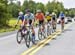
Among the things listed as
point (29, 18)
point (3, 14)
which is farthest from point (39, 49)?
point (3, 14)

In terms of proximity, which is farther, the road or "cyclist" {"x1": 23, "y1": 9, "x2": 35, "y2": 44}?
"cyclist" {"x1": 23, "y1": 9, "x2": 35, "y2": 44}

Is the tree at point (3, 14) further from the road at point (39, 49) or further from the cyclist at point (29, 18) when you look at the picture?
the cyclist at point (29, 18)

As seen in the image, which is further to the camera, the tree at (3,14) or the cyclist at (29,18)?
the tree at (3,14)

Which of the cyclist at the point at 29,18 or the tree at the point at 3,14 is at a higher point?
the cyclist at the point at 29,18

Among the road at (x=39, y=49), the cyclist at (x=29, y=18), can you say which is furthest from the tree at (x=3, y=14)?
the cyclist at (x=29, y=18)

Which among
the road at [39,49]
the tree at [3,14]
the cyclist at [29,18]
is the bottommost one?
the tree at [3,14]

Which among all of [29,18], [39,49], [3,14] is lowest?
[3,14]

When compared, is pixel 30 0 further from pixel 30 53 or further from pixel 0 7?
pixel 30 53

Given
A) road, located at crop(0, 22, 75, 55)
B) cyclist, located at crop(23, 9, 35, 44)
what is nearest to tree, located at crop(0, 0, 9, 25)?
road, located at crop(0, 22, 75, 55)

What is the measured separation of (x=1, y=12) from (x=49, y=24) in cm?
2621

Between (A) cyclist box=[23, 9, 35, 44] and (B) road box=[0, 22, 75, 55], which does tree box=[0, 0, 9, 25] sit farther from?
(A) cyclist box=[23, 9, 35, 44]

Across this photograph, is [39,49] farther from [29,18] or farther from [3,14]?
[3,14]

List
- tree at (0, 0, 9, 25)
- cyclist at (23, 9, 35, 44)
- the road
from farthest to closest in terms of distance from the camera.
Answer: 1. tree at (0, 0, 9, 25)
2. cyclist at (23, 9, 35, 44)
3. the road

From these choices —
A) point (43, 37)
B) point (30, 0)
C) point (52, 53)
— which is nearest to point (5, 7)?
point (43, 37)
